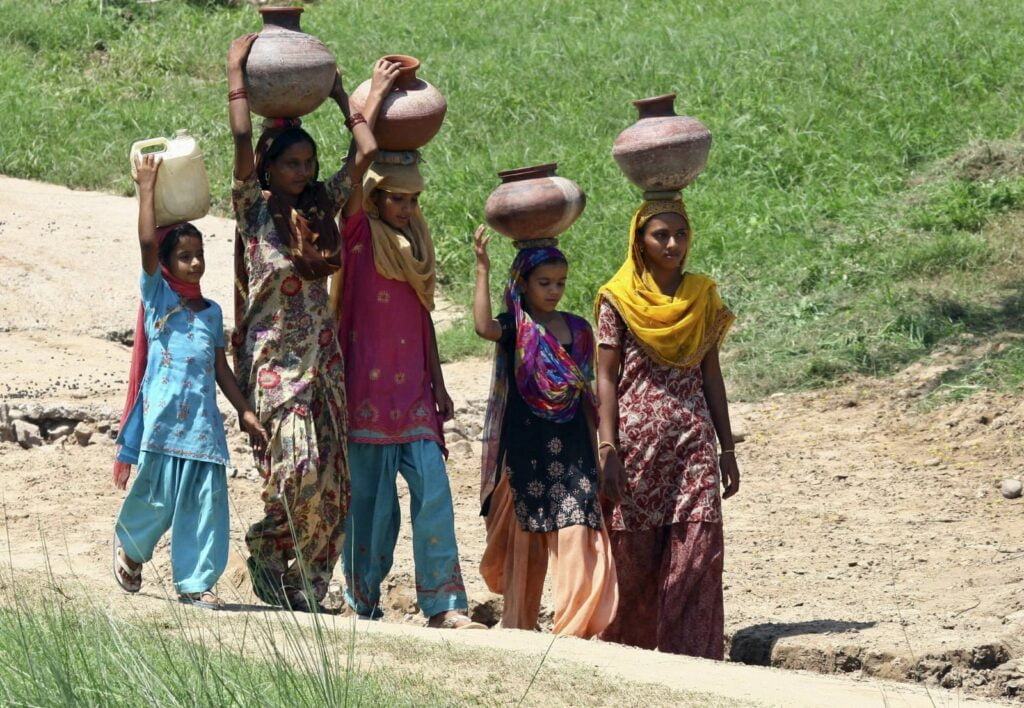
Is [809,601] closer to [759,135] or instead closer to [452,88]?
[759,135]

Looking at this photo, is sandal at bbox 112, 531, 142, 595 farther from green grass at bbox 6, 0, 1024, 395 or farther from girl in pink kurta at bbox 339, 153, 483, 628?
green grass at bbox 6, 0, 1024, 395

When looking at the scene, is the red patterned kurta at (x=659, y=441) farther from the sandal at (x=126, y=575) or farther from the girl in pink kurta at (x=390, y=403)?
the sandal at (x=126, y=575)

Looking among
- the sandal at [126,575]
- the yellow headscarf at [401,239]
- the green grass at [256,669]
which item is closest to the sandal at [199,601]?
the sandal at [126,575]

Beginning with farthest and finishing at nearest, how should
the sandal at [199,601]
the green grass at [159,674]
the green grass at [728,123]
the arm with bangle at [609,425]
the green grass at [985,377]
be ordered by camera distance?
1. the green grass at [728,123]
2. the green grass at [985,377]
3. the arm with bangle at [609,425]
4. the sandal at [199,601]
5. the green grass at [159,674]

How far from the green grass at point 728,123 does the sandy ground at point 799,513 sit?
80cm

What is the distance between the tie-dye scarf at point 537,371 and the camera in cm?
602

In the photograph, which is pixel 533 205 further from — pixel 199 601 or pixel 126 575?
pixel 126 575

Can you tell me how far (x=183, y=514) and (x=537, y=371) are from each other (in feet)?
4.23

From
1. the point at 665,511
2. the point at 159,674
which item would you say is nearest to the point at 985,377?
the point at 665,511

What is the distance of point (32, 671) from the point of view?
→ 14.4 ft

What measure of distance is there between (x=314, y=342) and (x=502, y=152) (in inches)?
318

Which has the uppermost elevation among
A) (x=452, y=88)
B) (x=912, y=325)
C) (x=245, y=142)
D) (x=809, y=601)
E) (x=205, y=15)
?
(x=205, y=15)

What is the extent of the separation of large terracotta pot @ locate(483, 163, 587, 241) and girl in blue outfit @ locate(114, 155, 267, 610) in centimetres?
105

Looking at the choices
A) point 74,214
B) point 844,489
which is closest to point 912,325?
point 844,489
